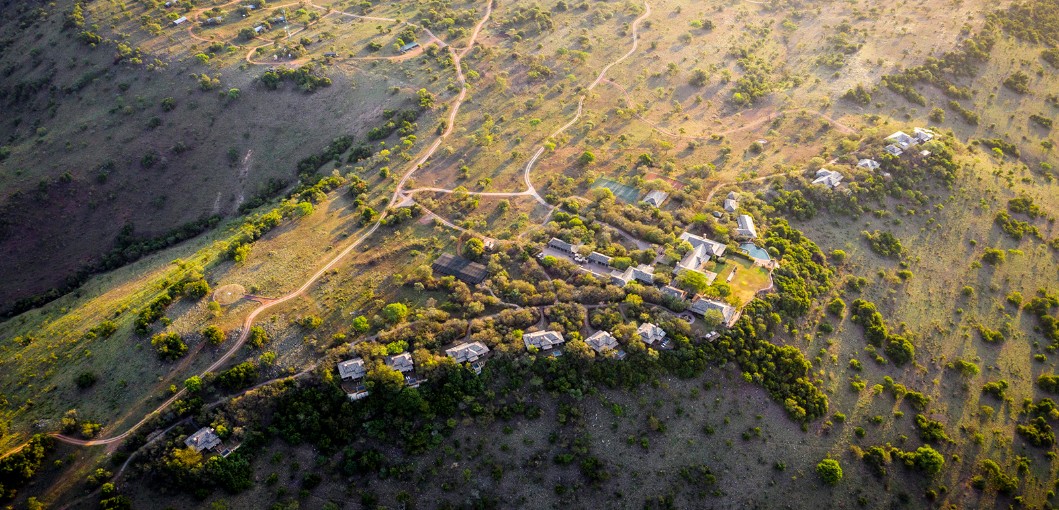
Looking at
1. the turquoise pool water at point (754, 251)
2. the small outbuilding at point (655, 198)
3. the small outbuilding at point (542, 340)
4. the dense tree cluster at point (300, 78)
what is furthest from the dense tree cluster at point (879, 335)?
the dense tree cluster at point (300, 78)

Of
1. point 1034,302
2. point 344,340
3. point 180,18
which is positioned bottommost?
point 1034,302

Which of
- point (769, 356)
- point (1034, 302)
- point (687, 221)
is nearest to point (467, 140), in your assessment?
point (687, 221)

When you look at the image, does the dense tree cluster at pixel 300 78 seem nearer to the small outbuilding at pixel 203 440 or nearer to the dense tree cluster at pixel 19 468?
the small outbuilding at pixel 203 440

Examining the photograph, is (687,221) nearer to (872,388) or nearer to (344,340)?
(872,388)

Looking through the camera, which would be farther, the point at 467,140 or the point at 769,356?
the point at 467,140

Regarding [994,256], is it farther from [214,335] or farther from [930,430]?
[214,335]

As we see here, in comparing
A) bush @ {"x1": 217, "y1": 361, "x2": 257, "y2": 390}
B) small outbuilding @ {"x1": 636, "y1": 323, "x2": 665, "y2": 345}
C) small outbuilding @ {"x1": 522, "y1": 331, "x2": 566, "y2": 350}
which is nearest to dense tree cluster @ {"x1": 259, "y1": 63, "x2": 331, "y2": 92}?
bush @ {"x1": 217, "y1": 361, "x2": 257, "y2": 390}
